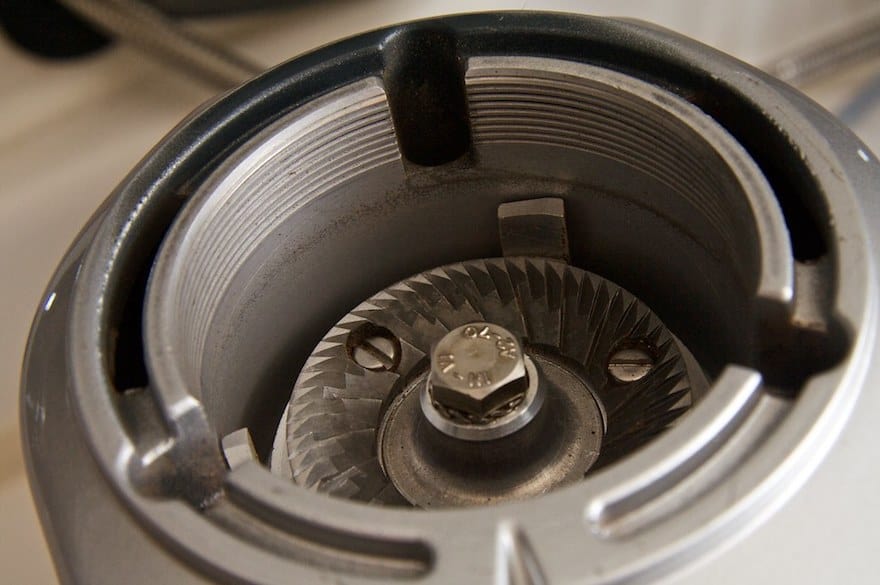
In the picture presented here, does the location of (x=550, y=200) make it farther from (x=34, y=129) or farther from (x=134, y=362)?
(x=34, y=129)

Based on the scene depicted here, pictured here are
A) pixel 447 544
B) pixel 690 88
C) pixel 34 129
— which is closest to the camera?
pixel 447 544

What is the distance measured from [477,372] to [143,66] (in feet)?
1.56

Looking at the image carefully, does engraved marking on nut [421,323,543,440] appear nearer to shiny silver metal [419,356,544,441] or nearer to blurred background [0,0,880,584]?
shiny silver metal [419,356,544,441]

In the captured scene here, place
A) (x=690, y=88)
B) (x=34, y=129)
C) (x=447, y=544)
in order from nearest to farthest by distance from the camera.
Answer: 1. (x=447, y=544)
2. (x=690, y=88)
3. (x=34, y=129)

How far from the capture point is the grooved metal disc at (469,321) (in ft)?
1.61

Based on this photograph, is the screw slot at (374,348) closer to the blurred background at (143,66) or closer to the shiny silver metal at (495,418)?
the shiny silver metal at (495,418)

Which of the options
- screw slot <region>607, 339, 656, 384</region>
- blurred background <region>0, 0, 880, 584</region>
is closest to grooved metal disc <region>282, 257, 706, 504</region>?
screw slot <region>607, 339, 656, 384</region>

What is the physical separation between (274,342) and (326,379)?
33 mm

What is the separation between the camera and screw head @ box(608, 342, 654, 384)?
523mm

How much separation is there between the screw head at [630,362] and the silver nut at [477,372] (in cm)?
7

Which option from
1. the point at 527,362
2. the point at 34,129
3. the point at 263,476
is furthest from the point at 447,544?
the point at 34,129

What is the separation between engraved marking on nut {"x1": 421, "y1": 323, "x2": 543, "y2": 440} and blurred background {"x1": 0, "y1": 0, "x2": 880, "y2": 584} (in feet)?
1.21

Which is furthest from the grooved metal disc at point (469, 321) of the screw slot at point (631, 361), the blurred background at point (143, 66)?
the blurred background at point (143, 66)

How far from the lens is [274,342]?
532 millimetres
